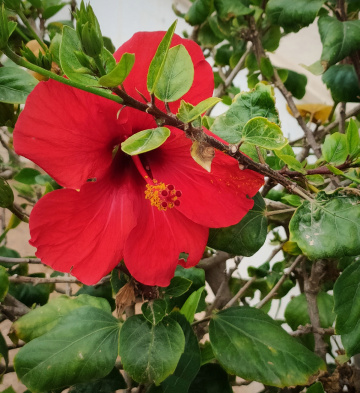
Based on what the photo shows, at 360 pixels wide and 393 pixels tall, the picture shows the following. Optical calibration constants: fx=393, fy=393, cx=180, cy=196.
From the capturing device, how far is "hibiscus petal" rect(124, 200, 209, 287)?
54cm

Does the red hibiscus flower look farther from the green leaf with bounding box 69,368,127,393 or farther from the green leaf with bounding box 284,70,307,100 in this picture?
the green leaf with bounding box 284,70,307,100

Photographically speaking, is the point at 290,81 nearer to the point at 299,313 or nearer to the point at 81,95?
the point at 299,313

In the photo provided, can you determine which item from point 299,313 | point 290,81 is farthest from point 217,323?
point 290,81

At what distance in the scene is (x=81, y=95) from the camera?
468 millimetres

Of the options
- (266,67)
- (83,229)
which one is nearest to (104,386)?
(83,229)

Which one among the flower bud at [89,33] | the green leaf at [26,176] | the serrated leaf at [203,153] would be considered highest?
the flower bud at [89,33]

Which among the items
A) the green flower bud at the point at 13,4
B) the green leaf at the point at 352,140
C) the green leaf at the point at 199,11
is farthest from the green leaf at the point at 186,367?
the green leaf at the point at 199,11

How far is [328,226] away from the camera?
0.53 meters

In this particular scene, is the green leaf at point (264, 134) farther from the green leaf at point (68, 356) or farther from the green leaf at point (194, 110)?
the green leaf at point (68, 356)

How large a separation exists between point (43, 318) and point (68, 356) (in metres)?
0.16

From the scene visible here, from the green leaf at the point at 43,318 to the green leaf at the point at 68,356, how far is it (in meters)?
0.06

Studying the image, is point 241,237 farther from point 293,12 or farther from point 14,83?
point 293,12

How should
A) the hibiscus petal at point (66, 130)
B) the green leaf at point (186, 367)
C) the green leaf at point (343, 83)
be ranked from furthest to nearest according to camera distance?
1. the green leaf at point (343, 83)
2. the green leaf at point (186, 367)
3. the hibiscus petal at point (66, 130)

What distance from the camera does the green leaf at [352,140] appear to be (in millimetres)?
575
